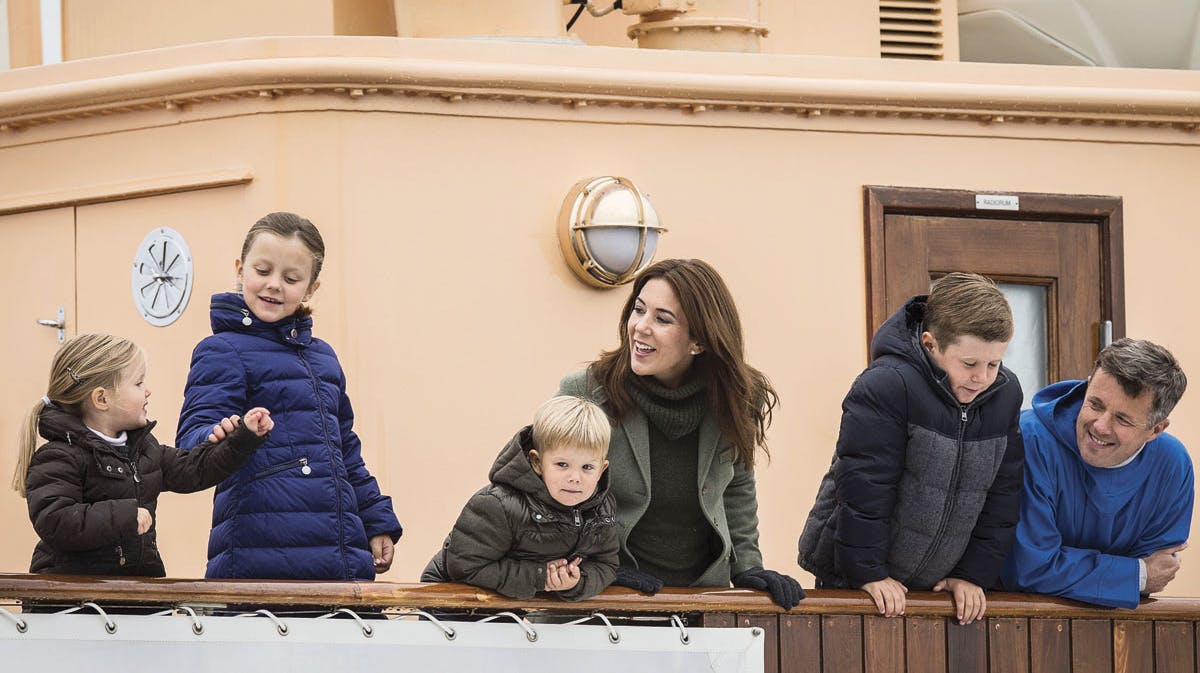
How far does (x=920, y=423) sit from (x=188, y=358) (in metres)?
2.51

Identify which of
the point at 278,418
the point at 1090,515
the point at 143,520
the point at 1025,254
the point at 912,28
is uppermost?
the point at 912,28

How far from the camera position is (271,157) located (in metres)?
6.19

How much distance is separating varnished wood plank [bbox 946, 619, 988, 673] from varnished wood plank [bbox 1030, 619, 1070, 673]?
14 centimetres

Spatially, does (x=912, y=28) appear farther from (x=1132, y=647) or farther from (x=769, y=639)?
(x=769, y=639)

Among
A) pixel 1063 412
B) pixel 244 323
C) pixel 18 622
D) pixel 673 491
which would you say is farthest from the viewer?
pixel 1063 412

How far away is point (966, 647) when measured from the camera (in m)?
5.20

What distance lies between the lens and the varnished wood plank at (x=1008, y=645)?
17.1ft

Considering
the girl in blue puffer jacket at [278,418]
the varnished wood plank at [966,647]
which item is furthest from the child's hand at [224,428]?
the varnished wood plank at [966,647]

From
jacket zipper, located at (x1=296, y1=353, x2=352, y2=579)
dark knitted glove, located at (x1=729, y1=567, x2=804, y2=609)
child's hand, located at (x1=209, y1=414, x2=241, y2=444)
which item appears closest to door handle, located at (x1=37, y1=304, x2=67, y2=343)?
jacket zipper, located at (x1=296, y1=353, x2=352, y2=579)

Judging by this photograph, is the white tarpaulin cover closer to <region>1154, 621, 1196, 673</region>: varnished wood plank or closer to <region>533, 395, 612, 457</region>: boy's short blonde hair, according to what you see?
<region>533, 395, 612, 457</region>: boy's short blonde hair

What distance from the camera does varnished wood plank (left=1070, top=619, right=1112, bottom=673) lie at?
5.29 metres

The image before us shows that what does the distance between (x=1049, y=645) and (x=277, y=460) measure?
213 centimetres

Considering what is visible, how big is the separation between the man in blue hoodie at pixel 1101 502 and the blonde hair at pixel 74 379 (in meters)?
2.41

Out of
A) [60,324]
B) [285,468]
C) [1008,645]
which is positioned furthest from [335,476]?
[60,324]
